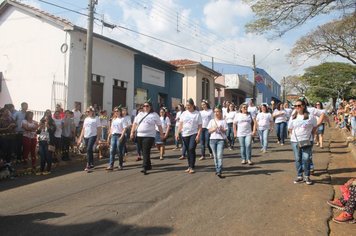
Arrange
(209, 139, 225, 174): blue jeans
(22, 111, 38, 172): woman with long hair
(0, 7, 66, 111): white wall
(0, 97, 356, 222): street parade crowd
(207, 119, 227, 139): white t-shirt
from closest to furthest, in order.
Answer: (0, 97, 356, 222): street parade crowd, (209, 139, 225, 174): blue jeans, (207, 119, 227, 139): white t-shirt, (22, 111, 38, 172): woman with long hair, (0, 7, 66, 111): white wall

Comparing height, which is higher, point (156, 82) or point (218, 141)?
point (156, 82)

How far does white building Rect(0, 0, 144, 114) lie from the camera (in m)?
18.2

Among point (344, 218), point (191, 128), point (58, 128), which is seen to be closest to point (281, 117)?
point (191, 128)

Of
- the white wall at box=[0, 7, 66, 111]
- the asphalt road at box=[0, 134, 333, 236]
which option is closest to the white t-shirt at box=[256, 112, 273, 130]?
the asphalt road at box=[0, 134, 333, 236]

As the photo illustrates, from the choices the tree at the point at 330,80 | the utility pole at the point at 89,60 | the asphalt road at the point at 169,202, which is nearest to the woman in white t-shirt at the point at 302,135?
the asphalt road at the point at 169,202

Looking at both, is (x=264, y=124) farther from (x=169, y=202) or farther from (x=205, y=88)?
(x=205, y=88)

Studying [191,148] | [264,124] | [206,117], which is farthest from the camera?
[264,124]

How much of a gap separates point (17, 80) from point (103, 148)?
7675 millimetres

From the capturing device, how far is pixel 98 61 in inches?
792

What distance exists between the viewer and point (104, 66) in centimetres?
2066

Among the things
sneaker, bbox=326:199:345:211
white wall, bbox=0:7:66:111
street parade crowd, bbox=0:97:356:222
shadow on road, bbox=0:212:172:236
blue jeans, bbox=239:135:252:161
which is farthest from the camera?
white wall, bbox=0:7:66:111

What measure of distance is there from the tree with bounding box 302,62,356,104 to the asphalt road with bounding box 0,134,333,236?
5864 cm

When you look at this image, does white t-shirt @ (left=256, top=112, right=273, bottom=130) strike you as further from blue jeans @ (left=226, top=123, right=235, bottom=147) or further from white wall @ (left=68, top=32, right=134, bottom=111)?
white wall @ (left=68, top=32, right=134, bottom=111)

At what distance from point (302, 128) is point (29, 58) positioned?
47.9ft
